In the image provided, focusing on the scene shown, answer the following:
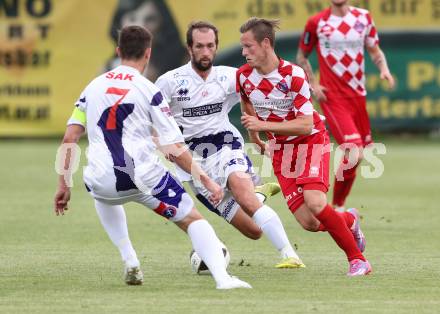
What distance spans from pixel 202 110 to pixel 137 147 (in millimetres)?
1773

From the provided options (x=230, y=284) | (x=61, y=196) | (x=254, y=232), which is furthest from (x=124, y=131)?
(x=254, y=232)

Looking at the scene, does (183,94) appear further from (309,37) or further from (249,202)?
(309,37)

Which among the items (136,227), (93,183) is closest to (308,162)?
(93,183)

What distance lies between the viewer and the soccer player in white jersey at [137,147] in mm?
7367

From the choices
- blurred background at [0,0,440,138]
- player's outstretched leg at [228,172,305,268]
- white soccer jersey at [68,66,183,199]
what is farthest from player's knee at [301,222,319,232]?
blurred background at [0,0,440,138]

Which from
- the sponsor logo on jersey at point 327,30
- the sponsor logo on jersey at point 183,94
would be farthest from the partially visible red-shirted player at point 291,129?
the sponsor logo on jersey at point 327,30

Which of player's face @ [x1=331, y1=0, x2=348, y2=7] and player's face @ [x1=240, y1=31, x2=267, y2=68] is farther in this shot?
player's face @ [x1=331, y1=0, x2=348, y2=7]

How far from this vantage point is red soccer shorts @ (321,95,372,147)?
12172 millimetres

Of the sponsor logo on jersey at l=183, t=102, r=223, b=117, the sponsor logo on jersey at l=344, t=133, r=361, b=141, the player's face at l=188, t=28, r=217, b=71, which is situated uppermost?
the player's face at l=188, t=28, r=217, b=71

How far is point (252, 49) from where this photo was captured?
27.8 feet

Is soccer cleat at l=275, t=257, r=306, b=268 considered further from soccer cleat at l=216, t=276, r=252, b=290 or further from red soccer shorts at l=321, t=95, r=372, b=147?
red soccer shorts at l=321, t=95, r=372, b=147

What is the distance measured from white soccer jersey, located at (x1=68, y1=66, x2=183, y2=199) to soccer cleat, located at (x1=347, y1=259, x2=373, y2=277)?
5.60ft

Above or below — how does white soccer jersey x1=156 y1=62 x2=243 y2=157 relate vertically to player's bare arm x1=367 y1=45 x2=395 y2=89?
above

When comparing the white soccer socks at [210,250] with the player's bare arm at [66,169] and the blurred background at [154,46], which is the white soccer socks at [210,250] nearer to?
the player's bare arm at [66,169]
